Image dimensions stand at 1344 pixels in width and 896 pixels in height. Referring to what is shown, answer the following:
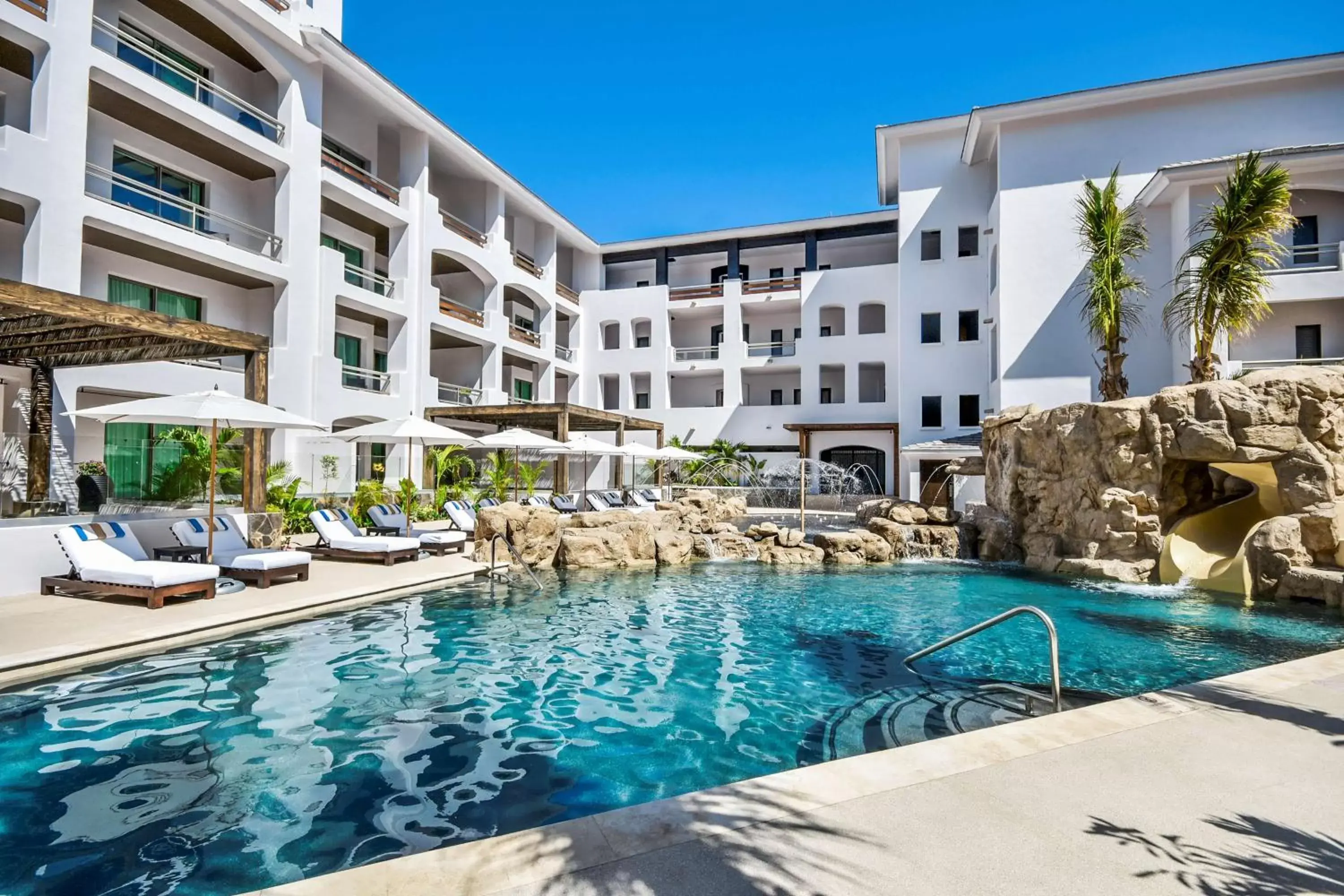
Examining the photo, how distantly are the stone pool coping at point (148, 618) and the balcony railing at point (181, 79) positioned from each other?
13008mm

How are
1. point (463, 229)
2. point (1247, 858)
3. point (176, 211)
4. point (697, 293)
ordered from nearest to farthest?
1. point (1247, 858)
2. point (176, 211)
3. point (463, 229)
4. point (697, 293)

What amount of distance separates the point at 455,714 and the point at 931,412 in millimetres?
23891

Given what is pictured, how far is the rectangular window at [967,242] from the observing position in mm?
25328

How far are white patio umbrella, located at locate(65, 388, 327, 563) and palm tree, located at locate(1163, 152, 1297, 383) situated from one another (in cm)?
1647

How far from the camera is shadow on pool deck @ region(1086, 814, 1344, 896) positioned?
2467mm

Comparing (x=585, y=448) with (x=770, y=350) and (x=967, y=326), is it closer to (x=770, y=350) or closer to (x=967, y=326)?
(x=770, y=350)

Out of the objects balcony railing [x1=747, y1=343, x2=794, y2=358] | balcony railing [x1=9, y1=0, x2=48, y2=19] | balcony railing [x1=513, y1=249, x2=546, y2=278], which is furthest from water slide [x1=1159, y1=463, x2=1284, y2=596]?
balcony railing [x1=513, y1=249, x2=546, y2=278]

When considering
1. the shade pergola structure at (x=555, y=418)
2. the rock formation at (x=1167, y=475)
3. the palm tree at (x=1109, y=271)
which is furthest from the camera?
the shade pergola structure at (x=555, y=418)

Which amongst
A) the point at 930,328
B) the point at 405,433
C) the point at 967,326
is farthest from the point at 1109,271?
the point at 405,433

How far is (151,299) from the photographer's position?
53.7ft

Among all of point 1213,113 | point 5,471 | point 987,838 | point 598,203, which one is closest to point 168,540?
point 5,471

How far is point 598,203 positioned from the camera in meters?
43.9

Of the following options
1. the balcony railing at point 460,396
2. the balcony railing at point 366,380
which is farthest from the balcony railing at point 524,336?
the balcony railing at point 366,380

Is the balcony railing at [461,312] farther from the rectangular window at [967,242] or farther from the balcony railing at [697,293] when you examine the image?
the rectangular window at [967,242]
